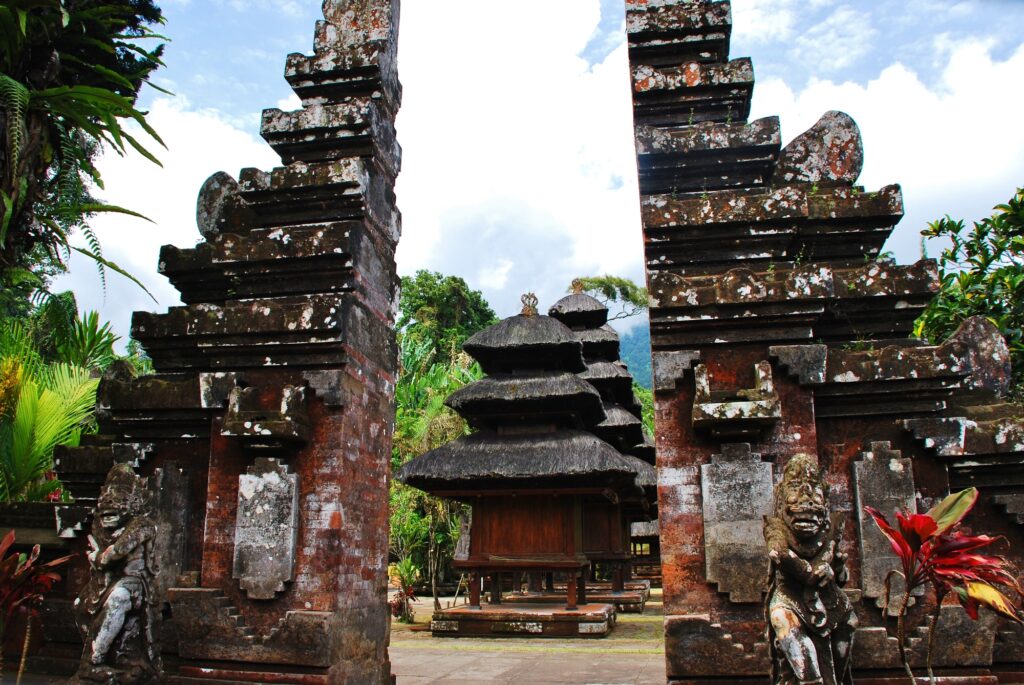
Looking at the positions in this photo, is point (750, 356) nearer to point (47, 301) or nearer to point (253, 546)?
point (253, 546)

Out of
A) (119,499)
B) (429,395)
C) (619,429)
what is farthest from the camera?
(429,395)

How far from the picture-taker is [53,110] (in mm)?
6363

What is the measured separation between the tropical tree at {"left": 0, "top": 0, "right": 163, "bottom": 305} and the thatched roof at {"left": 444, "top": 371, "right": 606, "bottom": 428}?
933 cm

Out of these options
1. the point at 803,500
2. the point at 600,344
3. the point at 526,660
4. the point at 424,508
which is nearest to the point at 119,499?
the point at 803,500

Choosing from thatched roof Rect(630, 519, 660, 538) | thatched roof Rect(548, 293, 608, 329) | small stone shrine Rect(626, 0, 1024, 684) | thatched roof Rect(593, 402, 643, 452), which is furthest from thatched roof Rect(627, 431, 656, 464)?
small stone shrine Rect(626, 0, 1024, 684)

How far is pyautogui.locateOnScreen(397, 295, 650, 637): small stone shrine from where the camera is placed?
570 inches

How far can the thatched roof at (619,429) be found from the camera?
20766 millimetres

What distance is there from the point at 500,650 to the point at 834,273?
838 centimetres

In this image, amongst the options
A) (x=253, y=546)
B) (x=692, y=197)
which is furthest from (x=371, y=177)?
(x=253, y=546)

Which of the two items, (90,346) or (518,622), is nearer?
(90,346)

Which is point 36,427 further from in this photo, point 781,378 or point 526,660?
point 781,378

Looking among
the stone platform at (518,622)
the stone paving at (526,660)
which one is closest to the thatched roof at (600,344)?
the stone paving at (526,660)

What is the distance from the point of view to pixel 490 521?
15.9 m

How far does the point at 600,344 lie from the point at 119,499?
19038mm
